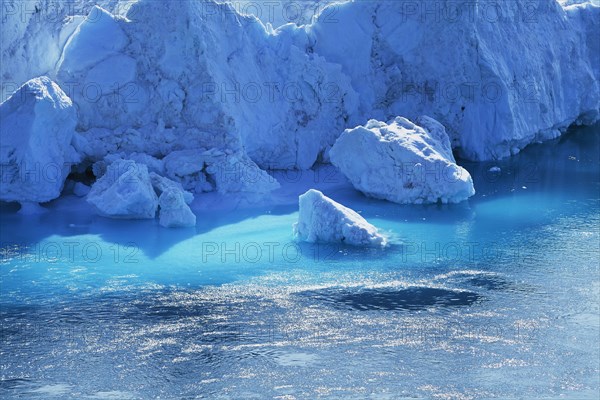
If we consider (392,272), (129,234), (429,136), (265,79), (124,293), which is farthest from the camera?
(265,79)

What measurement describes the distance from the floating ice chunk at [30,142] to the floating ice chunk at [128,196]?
0.83 metres

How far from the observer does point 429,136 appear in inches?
610

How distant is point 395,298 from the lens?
10.6 meters

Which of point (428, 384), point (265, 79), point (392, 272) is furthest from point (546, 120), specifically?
point (428, 384)

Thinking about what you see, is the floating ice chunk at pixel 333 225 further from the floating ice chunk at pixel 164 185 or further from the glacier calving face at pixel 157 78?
the glacier calving face at pixel 157 78

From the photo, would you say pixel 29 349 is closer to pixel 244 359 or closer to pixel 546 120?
pixel 244 359

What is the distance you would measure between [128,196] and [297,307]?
448cm

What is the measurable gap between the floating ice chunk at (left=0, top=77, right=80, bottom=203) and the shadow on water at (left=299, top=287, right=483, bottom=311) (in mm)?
5630

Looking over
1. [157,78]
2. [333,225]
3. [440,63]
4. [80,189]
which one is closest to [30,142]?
[80,189]

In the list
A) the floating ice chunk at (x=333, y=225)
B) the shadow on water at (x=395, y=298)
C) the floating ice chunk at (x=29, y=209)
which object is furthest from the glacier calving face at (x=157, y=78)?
the shadow on water at (x=395, y=298)

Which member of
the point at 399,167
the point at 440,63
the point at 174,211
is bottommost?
the point at 174,211

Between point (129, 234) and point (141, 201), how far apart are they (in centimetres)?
74

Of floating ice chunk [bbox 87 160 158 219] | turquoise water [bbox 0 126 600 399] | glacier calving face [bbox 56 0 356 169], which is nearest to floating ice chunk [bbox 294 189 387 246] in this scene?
turquoise water [bbox 0 126 600 399]

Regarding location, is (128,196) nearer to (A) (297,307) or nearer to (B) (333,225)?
(B) (333,225)
